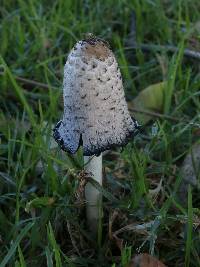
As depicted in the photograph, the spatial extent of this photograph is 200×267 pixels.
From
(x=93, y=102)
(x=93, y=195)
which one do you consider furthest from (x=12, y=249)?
(x=93, y=102)

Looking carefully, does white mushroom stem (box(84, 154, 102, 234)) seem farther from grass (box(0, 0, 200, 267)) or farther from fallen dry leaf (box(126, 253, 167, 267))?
fallen dry leaf (box(126, 253, 167, 267))

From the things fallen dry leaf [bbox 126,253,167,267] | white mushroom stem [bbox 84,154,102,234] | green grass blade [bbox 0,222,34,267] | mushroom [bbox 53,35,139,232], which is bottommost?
fallen dry leaf [bbox 126,253,167,267]

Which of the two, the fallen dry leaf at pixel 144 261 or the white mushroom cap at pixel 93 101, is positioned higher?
the white mushroom cap at pixel 93 101

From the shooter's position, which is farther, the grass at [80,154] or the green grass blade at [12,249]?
the grass at [80,154]

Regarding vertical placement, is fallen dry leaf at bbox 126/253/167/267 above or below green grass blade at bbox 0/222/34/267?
below

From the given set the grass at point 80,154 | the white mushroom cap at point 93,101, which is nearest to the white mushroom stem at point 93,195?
the grass at point 80,154

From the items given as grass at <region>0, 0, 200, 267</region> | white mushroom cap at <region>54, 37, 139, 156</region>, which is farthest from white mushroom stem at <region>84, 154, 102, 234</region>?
white mushroom cap at <region>54, 37, 139, 156</region>

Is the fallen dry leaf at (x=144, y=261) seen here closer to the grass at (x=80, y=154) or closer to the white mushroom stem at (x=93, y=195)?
the grass at (x=80, y=154)
